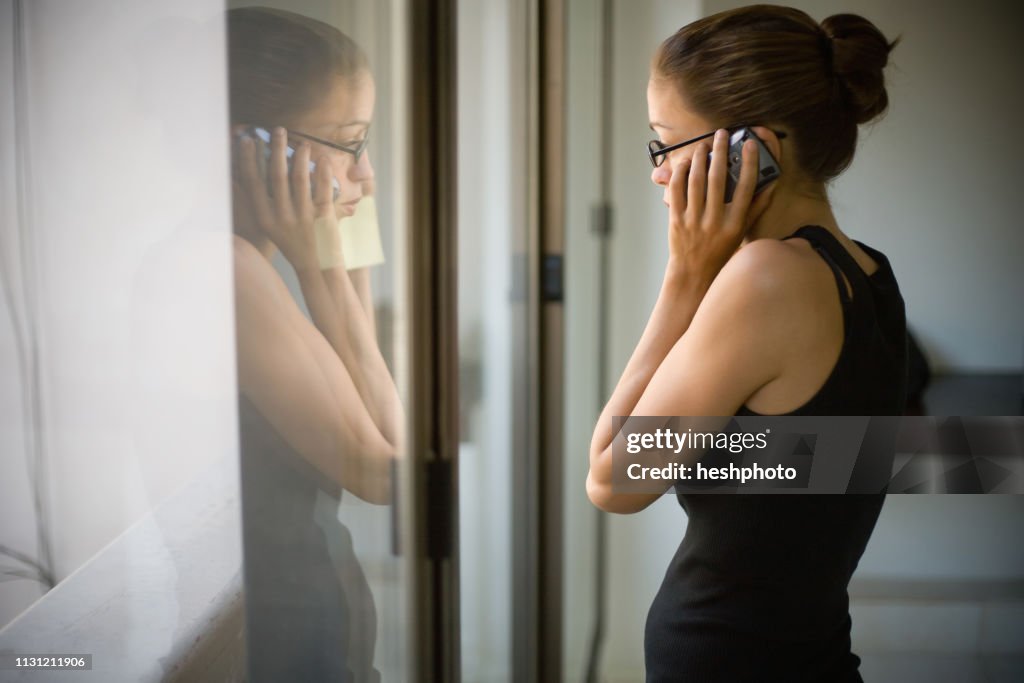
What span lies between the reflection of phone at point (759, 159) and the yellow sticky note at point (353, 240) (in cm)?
43

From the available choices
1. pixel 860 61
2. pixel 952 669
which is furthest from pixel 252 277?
pixel 952 669

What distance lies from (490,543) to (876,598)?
593 mm

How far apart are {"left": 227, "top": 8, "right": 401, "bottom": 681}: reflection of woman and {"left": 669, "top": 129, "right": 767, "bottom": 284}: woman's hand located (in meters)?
0.40

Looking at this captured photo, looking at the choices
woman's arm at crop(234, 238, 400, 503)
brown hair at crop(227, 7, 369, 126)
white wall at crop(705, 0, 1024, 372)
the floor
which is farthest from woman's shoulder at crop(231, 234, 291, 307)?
the floor

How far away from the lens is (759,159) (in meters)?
0.93

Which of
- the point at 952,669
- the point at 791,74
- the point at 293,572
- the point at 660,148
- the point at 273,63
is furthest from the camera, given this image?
the point at 952,669

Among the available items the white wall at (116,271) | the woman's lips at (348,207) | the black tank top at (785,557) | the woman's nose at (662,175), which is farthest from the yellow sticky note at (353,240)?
the black tank top at (785,557)

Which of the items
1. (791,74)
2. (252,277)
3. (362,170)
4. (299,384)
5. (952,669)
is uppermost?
(791,74)

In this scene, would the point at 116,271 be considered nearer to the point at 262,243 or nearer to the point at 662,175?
the point at 262,243

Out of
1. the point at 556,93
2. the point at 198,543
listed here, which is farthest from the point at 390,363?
the point at 556,93

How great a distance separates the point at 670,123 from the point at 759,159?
13 cm

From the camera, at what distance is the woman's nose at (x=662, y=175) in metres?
1.01

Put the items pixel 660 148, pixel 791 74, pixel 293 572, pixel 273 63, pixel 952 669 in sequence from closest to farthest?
pixel 273 63
pixel 293 572
pixel 791 74
pixel 660 148
pixel 952 669

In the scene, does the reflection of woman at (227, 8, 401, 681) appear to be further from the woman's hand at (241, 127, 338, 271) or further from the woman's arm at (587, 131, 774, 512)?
the woman's arm at (587, 131, 774, 512)
